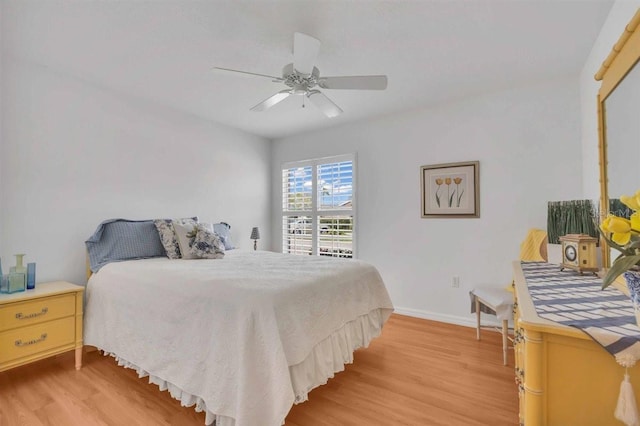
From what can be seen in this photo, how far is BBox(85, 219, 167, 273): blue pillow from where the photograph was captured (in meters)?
2.65

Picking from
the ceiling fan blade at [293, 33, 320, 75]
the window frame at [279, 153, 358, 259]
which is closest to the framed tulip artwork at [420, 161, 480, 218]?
the window frame at [279, 153, 358, 259]

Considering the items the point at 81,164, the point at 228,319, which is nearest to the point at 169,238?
the point at 81,164

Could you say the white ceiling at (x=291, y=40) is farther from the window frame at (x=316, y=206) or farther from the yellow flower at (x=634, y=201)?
the yellow flower at (x=634, y=201)

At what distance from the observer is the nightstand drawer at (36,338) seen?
2012 mm

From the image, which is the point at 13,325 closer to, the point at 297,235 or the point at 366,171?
the point at 297,235

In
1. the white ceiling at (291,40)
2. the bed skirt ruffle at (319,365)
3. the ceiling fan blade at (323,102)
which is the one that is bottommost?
the bed skirt ruffle at (319,365)

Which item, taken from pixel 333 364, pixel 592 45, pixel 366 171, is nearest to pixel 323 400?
pixel 333 364

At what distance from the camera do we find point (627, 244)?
2.98 feet

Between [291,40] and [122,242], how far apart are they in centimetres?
229

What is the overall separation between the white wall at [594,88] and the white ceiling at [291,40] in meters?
0.08

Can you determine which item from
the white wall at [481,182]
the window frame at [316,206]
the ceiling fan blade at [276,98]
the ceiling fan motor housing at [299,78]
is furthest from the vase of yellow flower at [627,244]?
the window frame at [316,206]

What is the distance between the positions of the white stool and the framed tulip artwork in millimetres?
881

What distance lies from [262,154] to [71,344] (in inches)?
129

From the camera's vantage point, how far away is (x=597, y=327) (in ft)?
2.88
